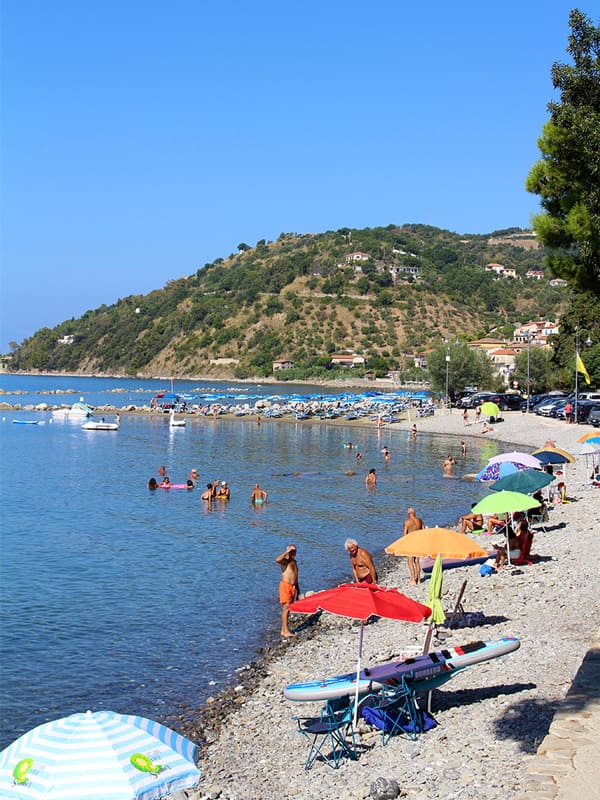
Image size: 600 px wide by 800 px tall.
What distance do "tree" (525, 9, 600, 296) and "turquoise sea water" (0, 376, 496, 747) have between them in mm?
7807

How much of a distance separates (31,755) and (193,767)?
3.90 ft

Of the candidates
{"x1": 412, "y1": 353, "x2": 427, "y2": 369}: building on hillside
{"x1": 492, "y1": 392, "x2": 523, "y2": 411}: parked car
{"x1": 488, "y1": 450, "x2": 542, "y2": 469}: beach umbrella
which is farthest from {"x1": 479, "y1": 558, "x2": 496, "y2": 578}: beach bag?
{"x1": 412, "y1": 353, "x2": 427, "y2": 369}: building on hillside

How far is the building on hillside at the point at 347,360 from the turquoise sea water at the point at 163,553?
110929 mm

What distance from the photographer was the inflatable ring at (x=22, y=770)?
19.8ft


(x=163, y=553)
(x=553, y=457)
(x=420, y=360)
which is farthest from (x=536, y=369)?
(x=420, y=360)

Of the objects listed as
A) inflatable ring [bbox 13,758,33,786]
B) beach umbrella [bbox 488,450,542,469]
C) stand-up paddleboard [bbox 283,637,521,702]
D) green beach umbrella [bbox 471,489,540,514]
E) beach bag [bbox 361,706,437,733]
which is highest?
beach umbrella [bbox 488,450,542,469]

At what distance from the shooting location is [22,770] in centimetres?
610

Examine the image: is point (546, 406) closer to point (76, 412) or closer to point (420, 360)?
point (76, 412)

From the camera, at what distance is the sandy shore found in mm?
8117

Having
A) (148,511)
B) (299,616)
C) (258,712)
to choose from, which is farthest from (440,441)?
(258,712)

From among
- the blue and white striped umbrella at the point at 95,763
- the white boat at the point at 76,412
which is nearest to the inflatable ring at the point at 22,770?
the blue and white striped umbrella at the point at 95,763

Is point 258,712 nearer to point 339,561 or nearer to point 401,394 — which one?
point 339,561

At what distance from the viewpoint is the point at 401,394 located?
9106 centimetres

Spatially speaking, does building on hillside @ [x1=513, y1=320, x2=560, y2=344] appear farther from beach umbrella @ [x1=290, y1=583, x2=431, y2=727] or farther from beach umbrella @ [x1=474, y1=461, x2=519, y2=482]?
beach umbrella @ [x1=290, y1=583, x2=431, y2=727]
